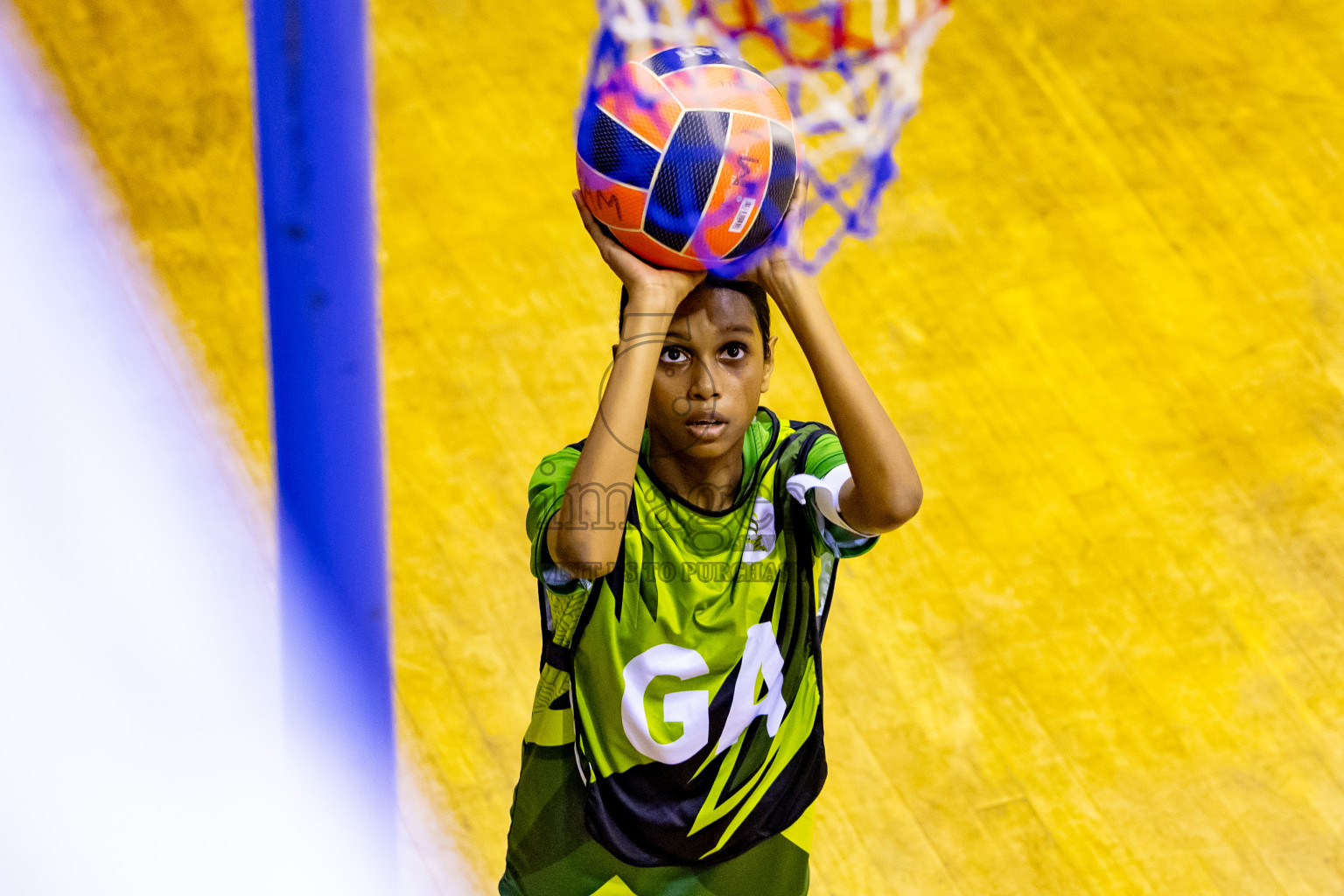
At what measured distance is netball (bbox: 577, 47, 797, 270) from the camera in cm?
141

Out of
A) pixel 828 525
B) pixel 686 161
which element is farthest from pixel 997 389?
pixel 686 161

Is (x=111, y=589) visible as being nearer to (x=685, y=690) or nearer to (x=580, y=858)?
(x=580, y=858)

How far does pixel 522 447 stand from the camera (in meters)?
3.07

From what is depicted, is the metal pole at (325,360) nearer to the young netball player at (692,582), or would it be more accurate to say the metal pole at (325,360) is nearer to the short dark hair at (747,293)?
the young netball player at (692,582)

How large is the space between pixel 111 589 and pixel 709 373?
6.14 feet

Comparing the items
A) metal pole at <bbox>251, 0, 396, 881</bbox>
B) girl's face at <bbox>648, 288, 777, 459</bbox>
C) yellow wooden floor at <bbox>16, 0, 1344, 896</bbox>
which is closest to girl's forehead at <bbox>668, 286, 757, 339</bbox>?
girl's face at <bbox>648, 288, 777, 459</bbox>

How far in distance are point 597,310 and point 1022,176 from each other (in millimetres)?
1126

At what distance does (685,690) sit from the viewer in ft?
4.87

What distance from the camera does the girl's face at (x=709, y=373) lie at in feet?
4.72

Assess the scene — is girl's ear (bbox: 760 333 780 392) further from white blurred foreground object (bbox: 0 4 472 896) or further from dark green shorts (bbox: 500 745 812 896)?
white blurred foreground object (bbox: 0 4 472 896)

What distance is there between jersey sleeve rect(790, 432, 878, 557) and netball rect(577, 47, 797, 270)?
0.24 m

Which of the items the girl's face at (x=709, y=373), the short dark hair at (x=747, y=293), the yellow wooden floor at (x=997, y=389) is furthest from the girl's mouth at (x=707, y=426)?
the yellow wooden floor at (x=997, y=389)

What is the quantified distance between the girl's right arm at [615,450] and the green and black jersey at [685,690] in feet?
0.05

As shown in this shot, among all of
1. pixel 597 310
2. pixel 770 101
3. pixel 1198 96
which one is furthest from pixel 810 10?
pixel 1198 96
